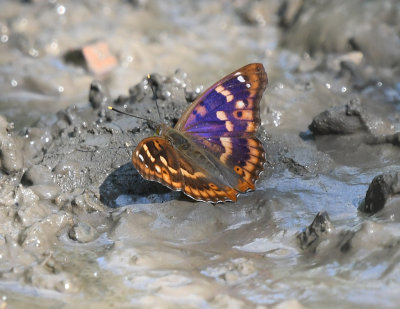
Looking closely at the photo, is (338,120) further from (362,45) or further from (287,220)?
(362,45)

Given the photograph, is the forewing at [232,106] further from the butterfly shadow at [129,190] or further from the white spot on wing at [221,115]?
the butterfly shadow at [129,190]

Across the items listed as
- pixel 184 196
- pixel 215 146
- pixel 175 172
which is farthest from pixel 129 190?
pixel 215 146

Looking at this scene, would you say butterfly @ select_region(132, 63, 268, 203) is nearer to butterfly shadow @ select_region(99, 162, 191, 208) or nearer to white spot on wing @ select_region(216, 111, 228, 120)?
white spot on wing @ select_region(216, 111, 228, 120)

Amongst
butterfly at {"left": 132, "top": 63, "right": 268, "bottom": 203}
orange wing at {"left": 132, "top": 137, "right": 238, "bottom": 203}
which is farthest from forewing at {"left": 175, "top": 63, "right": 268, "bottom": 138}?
orange wing at {"left": 132, "top": 137, "right": 238, "bottom": 203}


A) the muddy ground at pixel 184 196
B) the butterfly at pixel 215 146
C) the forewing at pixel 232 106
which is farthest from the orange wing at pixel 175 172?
the forewing at pixel 232 106

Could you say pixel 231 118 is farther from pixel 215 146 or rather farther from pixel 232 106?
pixel 215 146

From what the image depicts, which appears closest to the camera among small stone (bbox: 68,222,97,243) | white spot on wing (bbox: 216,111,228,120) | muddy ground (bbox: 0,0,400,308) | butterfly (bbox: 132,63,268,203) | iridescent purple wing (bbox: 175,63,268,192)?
muddy ground (bbox: 0,0,400,308)
